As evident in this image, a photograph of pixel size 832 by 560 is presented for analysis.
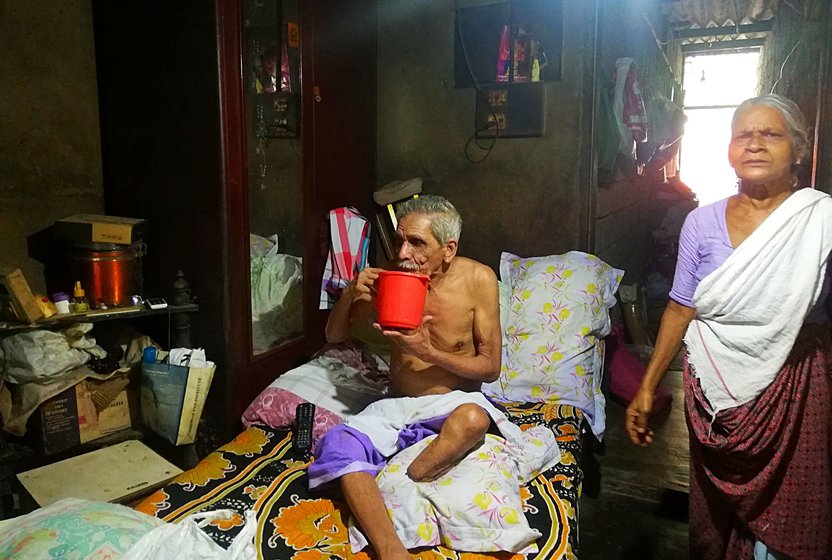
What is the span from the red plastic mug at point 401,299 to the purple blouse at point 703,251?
35.7 inches

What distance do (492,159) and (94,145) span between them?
2.23m

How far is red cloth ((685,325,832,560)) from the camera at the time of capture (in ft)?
6.33

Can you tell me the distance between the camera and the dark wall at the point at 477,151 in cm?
355

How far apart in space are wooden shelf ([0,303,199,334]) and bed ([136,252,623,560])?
22.2 inches

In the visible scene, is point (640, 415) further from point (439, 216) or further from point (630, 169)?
point (630, 169)

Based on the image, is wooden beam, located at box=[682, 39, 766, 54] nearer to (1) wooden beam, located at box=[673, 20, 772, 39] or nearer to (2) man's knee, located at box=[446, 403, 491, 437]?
(1) wooden beam, located at box=[673, 20, 772, 39]

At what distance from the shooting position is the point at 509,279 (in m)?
3.57

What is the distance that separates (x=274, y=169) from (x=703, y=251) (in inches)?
81.8

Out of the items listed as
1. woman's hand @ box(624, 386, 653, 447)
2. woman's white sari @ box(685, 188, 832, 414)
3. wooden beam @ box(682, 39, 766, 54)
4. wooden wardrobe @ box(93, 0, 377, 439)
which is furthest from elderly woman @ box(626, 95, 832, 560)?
wooden beam @ box(682, 39, 766, 54)

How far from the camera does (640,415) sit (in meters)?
2.17

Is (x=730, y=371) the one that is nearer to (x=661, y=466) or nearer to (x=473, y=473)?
(x=473, y=473)

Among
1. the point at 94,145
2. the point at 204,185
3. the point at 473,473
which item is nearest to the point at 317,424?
the point at 473,473

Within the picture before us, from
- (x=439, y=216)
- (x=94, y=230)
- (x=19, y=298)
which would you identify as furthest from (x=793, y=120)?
(x=19, y=298)

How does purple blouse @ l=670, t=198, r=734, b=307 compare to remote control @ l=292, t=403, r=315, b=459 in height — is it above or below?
above
